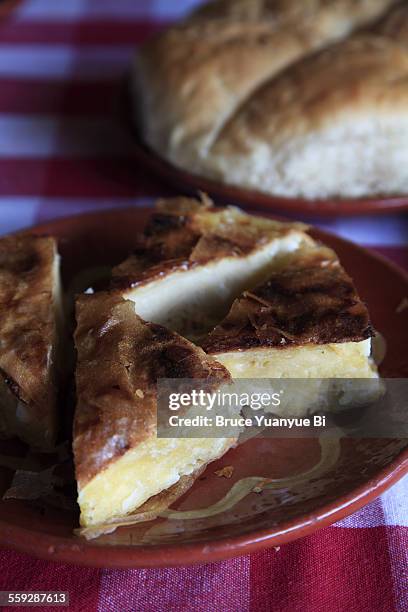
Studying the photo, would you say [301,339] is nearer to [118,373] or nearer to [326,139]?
[118,373]

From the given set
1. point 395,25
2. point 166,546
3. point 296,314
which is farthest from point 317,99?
point 166,546

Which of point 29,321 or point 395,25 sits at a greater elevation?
point 395,25

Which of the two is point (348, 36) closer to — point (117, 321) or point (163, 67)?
point (163, 67)

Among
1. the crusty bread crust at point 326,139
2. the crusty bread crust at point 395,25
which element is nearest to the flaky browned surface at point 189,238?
the crusty bread crust at point 326,139

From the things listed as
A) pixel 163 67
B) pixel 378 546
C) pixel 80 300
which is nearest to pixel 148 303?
pixel 80 300

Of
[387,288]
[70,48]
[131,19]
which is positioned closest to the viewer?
[387,288]

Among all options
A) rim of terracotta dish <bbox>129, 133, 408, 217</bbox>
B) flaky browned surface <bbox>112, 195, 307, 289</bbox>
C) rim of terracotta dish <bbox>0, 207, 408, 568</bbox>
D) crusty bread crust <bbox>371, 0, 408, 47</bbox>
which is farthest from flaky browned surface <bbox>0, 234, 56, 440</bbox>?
crusty bread crust <bbox>371, 0, 408, 47</bbox>
